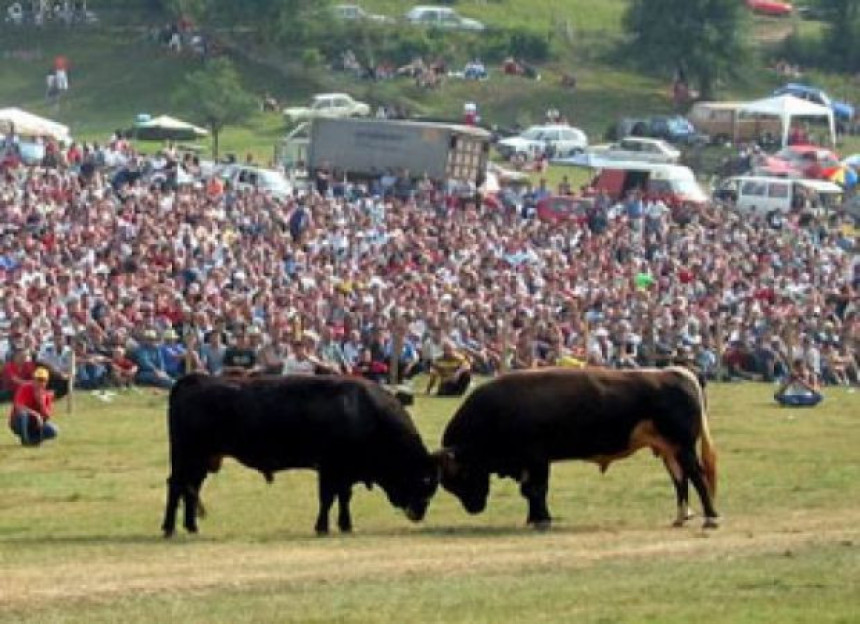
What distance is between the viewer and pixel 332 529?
2539 centimetres

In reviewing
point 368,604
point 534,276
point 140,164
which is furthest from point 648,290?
point 368,604

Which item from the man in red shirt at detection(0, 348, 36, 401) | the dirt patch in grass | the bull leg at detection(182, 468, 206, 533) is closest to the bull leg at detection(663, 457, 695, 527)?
the dirt patch in grass

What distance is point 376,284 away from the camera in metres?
48.7

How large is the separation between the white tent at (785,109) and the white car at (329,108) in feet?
36.9

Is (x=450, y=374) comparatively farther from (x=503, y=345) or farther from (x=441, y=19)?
(x=441, y=19)

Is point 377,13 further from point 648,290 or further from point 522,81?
point 648,290

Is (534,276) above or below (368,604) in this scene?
below

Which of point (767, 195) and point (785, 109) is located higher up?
point (785, 109)

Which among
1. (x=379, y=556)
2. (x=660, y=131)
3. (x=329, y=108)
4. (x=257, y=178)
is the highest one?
(x=379, y=556)

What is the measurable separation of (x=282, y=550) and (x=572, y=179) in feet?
177

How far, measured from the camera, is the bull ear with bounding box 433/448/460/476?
84.7 feet

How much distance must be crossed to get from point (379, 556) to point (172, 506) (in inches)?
114

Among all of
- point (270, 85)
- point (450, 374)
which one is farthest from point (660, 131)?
point (450, 374)

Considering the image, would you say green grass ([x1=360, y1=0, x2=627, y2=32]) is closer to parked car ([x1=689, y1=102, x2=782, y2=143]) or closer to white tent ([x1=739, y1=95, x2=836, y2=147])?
parked car ([x1=689, y1=102, x2=782, y2=143])
